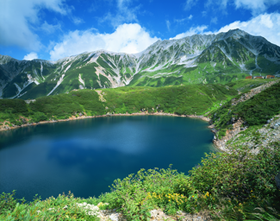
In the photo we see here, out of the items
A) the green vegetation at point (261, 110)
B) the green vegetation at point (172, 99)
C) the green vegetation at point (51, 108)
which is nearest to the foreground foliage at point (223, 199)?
the green vegetation at point (261, 110)

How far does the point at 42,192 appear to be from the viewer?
2561cm

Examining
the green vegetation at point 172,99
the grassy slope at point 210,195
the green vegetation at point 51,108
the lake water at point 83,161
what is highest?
the green vegetation at point 172,99

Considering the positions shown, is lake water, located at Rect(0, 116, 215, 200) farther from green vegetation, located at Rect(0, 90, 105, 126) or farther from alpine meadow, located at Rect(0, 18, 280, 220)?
green vegetation, located at Rect(0, 90, 105, 126)

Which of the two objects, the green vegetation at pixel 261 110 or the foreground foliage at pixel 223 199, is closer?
the foreground foliage at pixel 223 199

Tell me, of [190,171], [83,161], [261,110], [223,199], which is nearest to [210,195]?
[223,199]

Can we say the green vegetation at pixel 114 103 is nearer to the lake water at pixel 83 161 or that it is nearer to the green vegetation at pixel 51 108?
the green vegetation at pixel 51 108

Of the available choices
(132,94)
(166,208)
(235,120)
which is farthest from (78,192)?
(132,94)

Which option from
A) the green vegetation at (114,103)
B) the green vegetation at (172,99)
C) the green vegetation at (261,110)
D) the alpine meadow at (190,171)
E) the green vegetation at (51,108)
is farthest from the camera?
the green vegetation at (172,99)

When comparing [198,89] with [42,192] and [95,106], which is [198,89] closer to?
[95,106]

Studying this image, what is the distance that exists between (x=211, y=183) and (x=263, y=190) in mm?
2538

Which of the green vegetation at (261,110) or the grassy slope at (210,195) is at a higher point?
the green vegetation at (261,110)

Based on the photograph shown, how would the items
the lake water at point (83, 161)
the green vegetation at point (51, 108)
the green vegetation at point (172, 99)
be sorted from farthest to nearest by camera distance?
the green vegetation at point (172, 99), the green vegetation at point (51, 108), the lake water at point (83, 161)

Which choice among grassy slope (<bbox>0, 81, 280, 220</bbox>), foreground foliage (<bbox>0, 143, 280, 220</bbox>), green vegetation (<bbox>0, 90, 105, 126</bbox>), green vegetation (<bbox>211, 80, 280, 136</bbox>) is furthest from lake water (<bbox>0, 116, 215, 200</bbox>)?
green vegetation (<bbox>0, 90, 105, 126</bbox>)

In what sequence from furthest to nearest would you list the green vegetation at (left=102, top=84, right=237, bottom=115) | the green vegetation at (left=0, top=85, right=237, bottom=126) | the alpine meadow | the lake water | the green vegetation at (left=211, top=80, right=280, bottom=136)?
the green vegetation at (left=102, top=84, right=237, bottom=115) < the green vegetation at (left=0, top=85, right=237, bottom=126) < the green vegetation at (left=211, top=80, right=280, bottom=136) < the lake water < the alpine meadow
